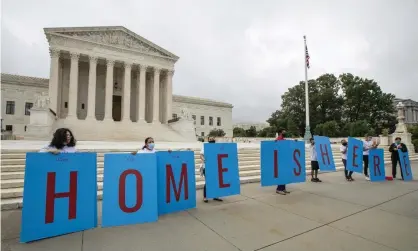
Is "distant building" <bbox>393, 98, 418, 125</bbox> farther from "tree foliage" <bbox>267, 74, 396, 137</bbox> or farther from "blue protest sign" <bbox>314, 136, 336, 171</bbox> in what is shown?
"blue protest sign" <bbox>314, 136, 336, 171</bbox>

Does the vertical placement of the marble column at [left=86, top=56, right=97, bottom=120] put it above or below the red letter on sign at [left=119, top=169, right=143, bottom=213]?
above

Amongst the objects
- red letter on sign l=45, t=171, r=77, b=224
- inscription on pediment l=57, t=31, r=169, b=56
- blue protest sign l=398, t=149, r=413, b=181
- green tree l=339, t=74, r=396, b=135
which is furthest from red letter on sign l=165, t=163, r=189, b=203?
green tree l=339, t=74, r=396, b=135

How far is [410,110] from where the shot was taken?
63156mm

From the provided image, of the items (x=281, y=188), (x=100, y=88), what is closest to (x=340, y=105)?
(x=100, y=88)

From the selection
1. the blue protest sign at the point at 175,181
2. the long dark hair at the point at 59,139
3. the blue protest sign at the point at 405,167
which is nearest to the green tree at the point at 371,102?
the blue protest sign at the point at 405,167

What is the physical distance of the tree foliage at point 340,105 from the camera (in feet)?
Answer: 147

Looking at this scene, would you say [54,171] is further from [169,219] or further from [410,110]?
[410,110]

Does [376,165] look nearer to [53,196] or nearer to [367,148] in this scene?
[367,148]

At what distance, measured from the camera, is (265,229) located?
361 centimetres

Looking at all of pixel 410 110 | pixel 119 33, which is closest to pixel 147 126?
pixel 119 33

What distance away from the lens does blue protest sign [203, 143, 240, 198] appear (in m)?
5.14

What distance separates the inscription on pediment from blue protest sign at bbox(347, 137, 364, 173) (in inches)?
1151

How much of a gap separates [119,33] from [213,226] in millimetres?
32148

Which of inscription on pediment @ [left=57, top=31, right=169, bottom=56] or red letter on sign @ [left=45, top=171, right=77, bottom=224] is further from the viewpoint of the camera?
inscription on pediment @ [left=57, top=31, right=169, bottom=56]
